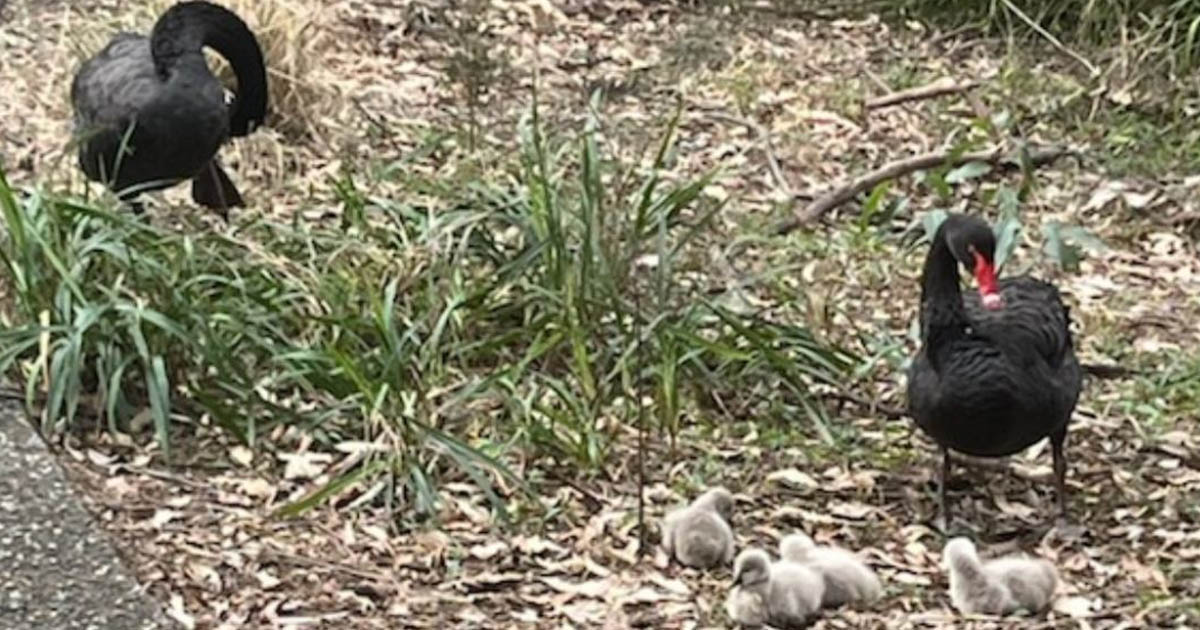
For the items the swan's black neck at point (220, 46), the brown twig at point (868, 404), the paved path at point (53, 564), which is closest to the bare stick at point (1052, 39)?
the brown twig at point (868, 404)

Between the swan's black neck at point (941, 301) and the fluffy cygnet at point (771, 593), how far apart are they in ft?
2.20

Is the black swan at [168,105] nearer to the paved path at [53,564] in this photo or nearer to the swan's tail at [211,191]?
the swan's tail at [211,191]

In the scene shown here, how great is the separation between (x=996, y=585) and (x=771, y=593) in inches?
17.2

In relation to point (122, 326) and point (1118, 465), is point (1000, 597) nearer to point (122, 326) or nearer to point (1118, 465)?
point (1118, 465)

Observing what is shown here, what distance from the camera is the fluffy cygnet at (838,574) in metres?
4.21

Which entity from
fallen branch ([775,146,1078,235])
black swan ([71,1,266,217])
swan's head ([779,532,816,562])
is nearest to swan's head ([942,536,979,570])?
swan's head ([779,532,816,562])

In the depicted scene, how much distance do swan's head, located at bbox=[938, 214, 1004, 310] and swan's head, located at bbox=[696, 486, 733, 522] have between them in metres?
0.68

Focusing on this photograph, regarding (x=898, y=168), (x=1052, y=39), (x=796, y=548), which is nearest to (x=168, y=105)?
(x=898, y=168)

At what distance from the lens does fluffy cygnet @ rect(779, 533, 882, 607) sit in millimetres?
4211

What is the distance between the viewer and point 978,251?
466 centimetres

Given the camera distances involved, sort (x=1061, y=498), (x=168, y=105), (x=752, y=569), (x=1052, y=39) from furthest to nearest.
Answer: (x=1052, y=39), (x=168, y=105), (x=1061, y=498), (x=752, y=569)

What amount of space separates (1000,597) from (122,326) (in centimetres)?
193

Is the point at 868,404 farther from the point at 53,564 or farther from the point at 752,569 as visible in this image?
the point at 53,564

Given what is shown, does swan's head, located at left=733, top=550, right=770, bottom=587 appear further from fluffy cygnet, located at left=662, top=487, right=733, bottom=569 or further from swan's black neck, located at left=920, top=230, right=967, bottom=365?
swan's black neck, located at left=920, top=230, right=967, bottom=365
